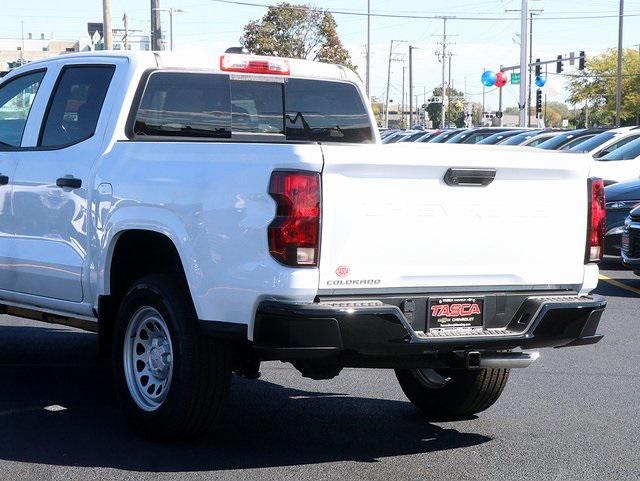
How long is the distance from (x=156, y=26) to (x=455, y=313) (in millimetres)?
38355

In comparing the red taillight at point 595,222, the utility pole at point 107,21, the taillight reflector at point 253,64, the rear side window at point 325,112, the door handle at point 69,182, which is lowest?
the red taillight at point 595,222

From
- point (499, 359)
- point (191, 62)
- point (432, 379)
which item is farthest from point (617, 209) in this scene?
point (499, 359)

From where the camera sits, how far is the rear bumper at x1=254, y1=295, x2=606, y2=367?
5.50 metres

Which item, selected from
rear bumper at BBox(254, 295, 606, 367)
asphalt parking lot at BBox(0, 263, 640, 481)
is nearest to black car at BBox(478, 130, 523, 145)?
asphalt parking lot at BBox(0, 263, 640, 481)

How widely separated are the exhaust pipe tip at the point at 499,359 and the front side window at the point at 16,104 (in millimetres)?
3470

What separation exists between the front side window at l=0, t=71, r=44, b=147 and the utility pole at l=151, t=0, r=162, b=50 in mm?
34141

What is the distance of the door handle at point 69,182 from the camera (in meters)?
6.92

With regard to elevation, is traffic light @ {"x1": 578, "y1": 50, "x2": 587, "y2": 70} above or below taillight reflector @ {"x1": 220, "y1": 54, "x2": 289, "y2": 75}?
above

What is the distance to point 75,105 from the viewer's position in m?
7.45

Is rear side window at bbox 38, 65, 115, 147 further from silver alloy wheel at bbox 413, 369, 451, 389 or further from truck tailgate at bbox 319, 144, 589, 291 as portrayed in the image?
silver alloy wheel at bbox 413, 369, 451, 389

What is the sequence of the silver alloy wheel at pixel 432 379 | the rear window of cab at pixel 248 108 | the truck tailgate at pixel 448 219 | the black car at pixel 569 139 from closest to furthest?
the truck tailgate at pixel 448 219 → the silver alloy wheel at pixel 432 379 → the rear window of cab at pixel 248 108 → the black car at pixel 569 139

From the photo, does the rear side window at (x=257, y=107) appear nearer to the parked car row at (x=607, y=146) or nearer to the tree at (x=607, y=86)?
the parked car row at (x=607, y=146)

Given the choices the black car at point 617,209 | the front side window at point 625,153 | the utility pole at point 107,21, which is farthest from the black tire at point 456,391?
the utility pole at point 107,21

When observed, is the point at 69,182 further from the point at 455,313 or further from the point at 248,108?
the point at 455,313
